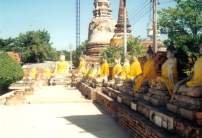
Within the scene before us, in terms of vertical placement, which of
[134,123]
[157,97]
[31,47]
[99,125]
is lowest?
[99,125]

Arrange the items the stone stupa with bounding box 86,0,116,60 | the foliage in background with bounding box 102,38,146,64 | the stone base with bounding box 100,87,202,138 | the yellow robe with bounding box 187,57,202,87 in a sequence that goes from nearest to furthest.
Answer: the stone base with bounding box 100,87,202,138
the yellow robe with bounding box 187,57,202,87
the foliage in background with bounding box 102,38,146,64
the stone stupa with bounding box 86,0,116,60

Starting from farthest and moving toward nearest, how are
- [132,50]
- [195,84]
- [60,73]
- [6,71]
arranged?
[132,50] → [60,73] → [6,71] → [195,84]

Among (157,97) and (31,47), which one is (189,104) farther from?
(31,47)

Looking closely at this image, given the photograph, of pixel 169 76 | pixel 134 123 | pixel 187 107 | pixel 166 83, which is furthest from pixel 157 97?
pixel 187 107

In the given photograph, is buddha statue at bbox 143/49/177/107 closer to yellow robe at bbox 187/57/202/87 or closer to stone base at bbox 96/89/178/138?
stone base at bbox 96/89/178/138

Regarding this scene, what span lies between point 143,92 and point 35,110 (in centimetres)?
585

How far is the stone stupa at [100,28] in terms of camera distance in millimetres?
51906

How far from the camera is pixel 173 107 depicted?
6.98 m

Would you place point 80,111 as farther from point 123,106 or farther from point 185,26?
point 185,26

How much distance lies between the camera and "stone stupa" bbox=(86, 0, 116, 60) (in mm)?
51906

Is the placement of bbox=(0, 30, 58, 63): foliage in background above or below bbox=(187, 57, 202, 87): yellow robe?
above

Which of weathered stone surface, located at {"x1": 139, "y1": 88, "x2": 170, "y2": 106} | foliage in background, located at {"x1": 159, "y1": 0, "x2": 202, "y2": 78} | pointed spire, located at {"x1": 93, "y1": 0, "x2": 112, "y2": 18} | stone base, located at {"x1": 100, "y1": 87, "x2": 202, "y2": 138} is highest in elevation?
pointed spire, located at {"x1": 93, "y1": 0, "x2": 112, "y2": 18}

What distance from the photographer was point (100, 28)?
2264 inches

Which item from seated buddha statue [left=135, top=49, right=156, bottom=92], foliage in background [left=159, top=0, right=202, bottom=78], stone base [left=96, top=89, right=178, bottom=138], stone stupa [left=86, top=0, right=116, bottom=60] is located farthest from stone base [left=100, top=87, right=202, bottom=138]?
stone stupa [left=86, top=0, right=116, bottom=60]
